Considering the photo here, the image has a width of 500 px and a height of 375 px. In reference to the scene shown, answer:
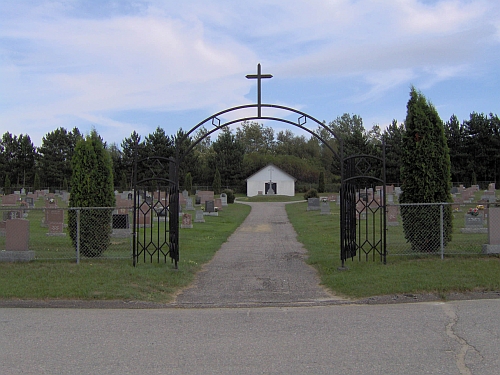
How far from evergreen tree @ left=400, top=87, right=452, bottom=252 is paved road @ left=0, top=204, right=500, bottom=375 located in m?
3.83

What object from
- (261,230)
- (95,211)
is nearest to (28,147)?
(261,230)

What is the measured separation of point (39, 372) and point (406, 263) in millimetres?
7972

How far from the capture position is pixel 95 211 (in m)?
12.1

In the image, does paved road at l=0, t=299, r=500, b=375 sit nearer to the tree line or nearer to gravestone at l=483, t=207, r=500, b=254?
gravestone at l=483, t=207, r=500, b=254

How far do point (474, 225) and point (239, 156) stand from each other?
55.6 meters

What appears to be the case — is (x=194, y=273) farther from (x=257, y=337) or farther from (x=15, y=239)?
(x=257, y=337)

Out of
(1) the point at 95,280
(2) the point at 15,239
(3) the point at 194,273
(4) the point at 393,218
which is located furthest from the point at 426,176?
(4) the point at 393,218

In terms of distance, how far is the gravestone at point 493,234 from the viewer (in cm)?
1125

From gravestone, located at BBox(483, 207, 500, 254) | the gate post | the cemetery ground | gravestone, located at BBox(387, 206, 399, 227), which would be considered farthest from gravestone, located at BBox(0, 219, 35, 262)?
gravestone, located at BBox(387, 206, 399, 227)

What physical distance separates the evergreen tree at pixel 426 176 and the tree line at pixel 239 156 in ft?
93.3

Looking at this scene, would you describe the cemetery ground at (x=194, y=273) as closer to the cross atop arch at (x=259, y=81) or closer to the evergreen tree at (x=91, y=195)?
the evergreen tree at (x=91, y=195)

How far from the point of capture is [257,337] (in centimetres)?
618

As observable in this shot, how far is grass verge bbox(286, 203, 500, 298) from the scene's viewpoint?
28.9 ft

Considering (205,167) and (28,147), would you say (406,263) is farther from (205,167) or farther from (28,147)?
(28,147)
